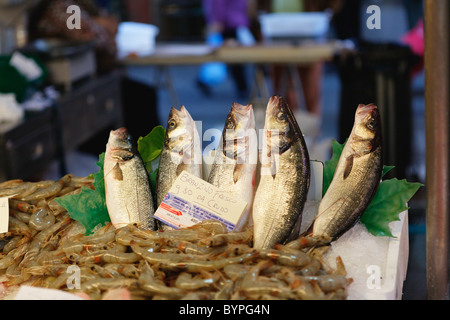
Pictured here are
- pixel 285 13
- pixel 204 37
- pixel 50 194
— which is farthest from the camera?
pixel 204 37

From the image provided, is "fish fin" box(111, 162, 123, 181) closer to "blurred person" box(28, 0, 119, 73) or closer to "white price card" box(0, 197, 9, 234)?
"white price card" box(0, 197, 9, 234)

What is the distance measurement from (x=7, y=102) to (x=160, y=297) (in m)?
2.54

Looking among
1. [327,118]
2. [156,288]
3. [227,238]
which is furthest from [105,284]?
[327,118]

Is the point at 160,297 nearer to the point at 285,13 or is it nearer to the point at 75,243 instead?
the point at 75,243

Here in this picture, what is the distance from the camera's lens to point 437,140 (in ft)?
6.06

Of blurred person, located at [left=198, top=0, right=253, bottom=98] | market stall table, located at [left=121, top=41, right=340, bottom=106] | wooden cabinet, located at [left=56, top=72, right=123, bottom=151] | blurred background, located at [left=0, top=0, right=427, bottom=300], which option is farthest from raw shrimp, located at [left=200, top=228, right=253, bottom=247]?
blurred person, located at [left=198, top=0, right=253, bottom=98]

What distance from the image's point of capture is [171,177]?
69.0 inches

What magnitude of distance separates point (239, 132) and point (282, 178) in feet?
0.63

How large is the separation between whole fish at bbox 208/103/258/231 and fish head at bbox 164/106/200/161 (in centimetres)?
11

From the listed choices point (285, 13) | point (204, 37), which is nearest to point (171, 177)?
point (285, 13)

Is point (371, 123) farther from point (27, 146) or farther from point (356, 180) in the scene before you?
point (27, 146)

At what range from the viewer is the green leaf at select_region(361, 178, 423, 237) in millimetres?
1695

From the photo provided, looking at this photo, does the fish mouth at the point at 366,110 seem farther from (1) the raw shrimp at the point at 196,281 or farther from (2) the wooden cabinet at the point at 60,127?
(2) the wooden cabinet at the point at 60,127

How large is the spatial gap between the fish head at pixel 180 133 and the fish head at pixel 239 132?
4.5 inches
